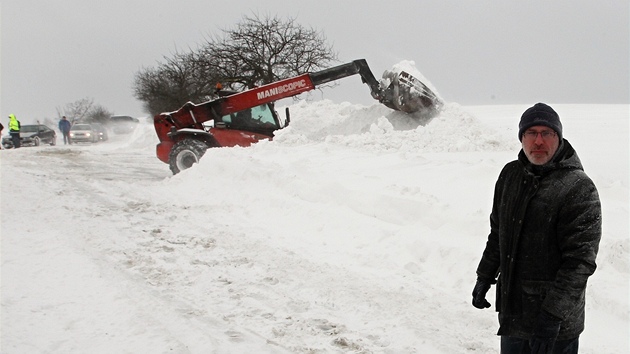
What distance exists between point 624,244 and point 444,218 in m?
→ 1.86

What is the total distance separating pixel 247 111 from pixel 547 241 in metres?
10.2

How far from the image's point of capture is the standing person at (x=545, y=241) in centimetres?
215

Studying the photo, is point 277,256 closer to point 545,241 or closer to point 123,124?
point 545,241

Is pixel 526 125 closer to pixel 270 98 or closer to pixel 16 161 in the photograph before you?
pixel 270 98

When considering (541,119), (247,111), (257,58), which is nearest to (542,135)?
(541,119)

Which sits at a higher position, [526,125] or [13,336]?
[526,125]

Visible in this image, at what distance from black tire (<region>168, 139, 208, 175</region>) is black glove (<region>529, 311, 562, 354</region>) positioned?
9403mm

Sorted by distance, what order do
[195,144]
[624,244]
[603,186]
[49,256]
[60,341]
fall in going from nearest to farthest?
[60,341] → [624,244] → [49,256] → [603,186] → [195,144]

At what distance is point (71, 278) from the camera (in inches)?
181

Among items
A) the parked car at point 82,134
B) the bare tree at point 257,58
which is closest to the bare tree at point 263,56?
the bare tree at point 257,58

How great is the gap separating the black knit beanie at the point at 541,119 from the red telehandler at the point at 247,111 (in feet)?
30.4

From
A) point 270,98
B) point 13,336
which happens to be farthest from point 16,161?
point 13,336

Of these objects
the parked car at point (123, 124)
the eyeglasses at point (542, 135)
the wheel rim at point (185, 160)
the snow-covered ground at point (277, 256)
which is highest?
the parked car at point (123, 124)

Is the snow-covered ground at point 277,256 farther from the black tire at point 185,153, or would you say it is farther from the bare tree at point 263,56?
the bare tree at point 263,56
